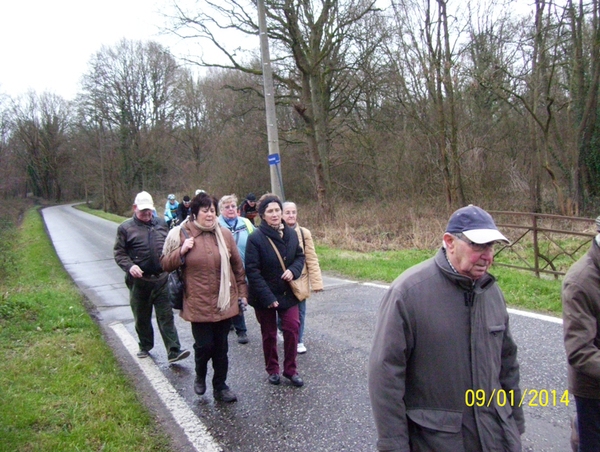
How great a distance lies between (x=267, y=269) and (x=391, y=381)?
255cm

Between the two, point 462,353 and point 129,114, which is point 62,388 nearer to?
point 462,353

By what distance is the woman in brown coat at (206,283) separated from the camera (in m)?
4.30

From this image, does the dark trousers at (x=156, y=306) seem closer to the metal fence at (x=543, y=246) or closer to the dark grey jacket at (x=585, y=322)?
the dark grey jacket at (x=585, y=322)

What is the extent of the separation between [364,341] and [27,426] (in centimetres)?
355

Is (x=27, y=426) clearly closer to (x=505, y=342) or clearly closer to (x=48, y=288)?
(x=505, y=342)

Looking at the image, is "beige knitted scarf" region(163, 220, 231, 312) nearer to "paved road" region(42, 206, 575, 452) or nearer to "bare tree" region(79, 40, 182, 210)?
"paved road" region(42, 206, 575, 452)

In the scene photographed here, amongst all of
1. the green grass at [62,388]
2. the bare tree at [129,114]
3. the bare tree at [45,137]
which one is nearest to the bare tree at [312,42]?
the green grass at [62,388]

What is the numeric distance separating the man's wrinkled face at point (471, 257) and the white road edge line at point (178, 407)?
246cm

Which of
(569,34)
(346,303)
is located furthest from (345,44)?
(346,303)

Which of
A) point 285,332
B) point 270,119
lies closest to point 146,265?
point 285,332

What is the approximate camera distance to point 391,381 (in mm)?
2125

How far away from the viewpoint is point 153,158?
155 feet

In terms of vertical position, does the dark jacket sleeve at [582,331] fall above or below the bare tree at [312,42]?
below

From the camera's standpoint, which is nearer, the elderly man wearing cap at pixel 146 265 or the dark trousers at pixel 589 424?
the dark trousers at pixel 589 424
